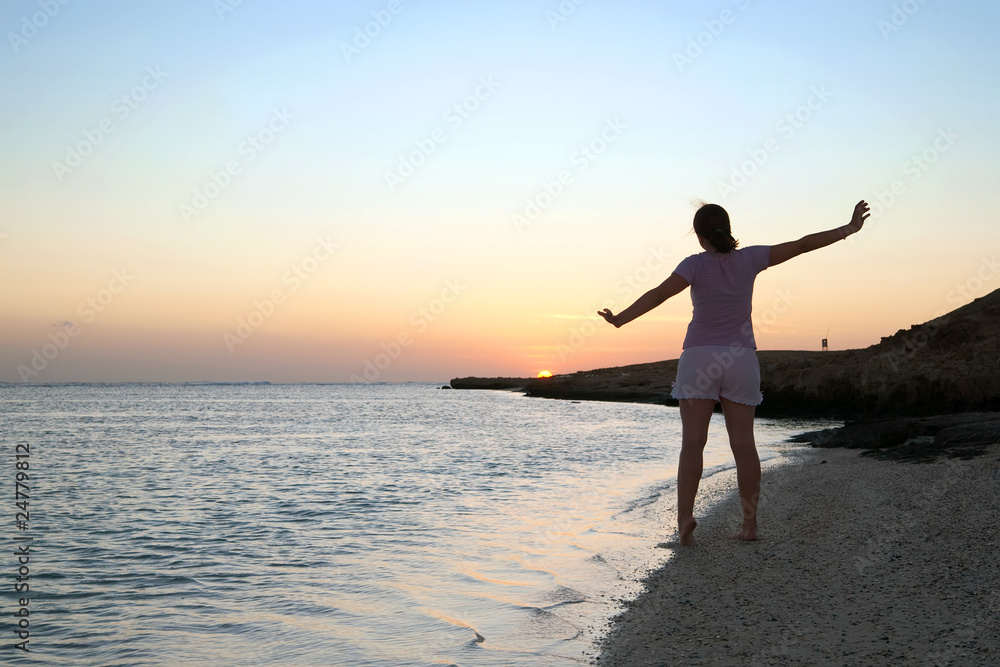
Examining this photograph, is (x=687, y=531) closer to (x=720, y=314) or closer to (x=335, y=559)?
(x=720, y=314)

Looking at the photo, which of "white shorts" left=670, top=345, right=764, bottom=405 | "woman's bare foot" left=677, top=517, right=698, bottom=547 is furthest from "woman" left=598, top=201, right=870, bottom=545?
"woman's bare foot" left=677, top=517, right=698, bottom=547

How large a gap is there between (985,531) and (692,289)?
104 inches

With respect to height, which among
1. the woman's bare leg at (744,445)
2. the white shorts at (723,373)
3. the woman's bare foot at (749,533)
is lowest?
the woman's bare foot at (749,533)

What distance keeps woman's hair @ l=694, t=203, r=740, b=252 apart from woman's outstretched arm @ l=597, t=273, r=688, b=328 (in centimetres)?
37

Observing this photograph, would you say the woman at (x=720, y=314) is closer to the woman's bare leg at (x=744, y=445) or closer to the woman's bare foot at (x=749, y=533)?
the woman's bare leg at (x=744, y=445)

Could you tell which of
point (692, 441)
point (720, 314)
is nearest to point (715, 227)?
point (720, 314)

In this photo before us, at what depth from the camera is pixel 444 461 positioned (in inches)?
639

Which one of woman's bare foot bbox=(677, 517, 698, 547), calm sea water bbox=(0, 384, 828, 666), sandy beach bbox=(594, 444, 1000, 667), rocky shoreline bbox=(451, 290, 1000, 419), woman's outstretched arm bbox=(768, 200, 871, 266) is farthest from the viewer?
rocky shoreline bbox=(451, 290, 1000, 419)

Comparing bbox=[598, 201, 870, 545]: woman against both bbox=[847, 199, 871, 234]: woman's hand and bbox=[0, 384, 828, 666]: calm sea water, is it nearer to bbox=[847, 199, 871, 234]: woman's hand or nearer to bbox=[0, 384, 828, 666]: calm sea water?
bbox=[847, 199, 871, 234]: woman's hand

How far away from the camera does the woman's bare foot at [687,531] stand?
580cm

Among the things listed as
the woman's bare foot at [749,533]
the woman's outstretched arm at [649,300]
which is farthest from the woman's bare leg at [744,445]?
the woman's outstretched arm at [649,300]

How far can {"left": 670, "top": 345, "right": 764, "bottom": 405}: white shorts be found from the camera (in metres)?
5.12

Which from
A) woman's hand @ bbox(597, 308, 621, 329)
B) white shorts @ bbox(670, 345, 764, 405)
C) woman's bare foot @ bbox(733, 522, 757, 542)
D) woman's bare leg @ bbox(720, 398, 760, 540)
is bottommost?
woman's bare foot @ bbox(733, 522, 757, 542)

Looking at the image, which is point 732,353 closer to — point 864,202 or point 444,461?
point 864,202
